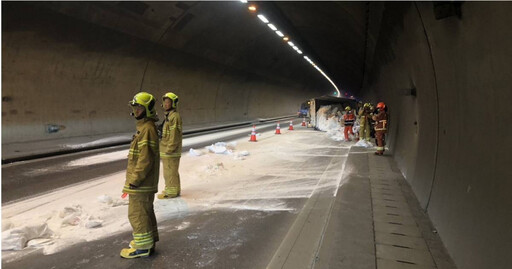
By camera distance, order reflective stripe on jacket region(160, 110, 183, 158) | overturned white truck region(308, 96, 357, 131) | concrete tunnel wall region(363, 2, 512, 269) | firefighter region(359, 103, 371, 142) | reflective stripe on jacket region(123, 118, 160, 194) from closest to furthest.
Answer: concrete tunnel wall region(363, 2, 512, 269) < reflective stripe on jacket region(123, 118, 160, 194) < reflective stripe on jacket region(160, 110, 183, 158) < firefighter region(359, 103, 371, 142) < overturned white truck region(308, 96, 357, 131)

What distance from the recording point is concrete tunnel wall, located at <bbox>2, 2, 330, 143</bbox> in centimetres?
1178

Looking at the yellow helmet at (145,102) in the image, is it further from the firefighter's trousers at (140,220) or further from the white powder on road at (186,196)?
the white powder on road at (186,196)

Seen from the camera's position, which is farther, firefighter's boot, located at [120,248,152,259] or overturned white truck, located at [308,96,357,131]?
overturned white truck, located at [308,96,357,131]

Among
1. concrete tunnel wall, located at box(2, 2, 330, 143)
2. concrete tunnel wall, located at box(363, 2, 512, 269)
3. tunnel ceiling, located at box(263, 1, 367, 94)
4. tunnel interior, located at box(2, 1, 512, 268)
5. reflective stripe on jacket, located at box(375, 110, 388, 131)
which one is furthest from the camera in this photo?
tunnel ceiling, located at box(263, 1, 367, 94)

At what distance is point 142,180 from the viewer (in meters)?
3.90

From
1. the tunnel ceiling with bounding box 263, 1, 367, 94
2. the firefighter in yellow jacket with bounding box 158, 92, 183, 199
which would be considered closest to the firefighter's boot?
the firefighter in yellow jacket with bounding box 158, 92, 183, 199

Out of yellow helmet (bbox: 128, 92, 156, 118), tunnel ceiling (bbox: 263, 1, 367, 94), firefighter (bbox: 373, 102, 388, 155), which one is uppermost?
tunnel ceiling (bbox: 263, 1, 367, 94)

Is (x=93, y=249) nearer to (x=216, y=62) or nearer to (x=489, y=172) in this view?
(x=489, y=172)

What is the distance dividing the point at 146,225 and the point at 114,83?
45.0ft

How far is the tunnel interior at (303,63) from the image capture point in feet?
9.41

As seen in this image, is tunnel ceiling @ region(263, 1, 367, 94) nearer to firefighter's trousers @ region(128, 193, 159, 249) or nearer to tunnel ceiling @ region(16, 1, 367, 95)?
tunnel ceiling @ region(16, 1, 367, 95)

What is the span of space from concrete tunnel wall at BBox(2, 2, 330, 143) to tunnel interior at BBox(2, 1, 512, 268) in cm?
5

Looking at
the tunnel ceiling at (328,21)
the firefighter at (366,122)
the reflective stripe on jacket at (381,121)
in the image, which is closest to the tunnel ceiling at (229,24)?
the tunnel ceiling at (328,21)

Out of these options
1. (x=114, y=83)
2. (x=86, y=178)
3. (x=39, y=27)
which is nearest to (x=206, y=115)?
(x=114, y=83)
